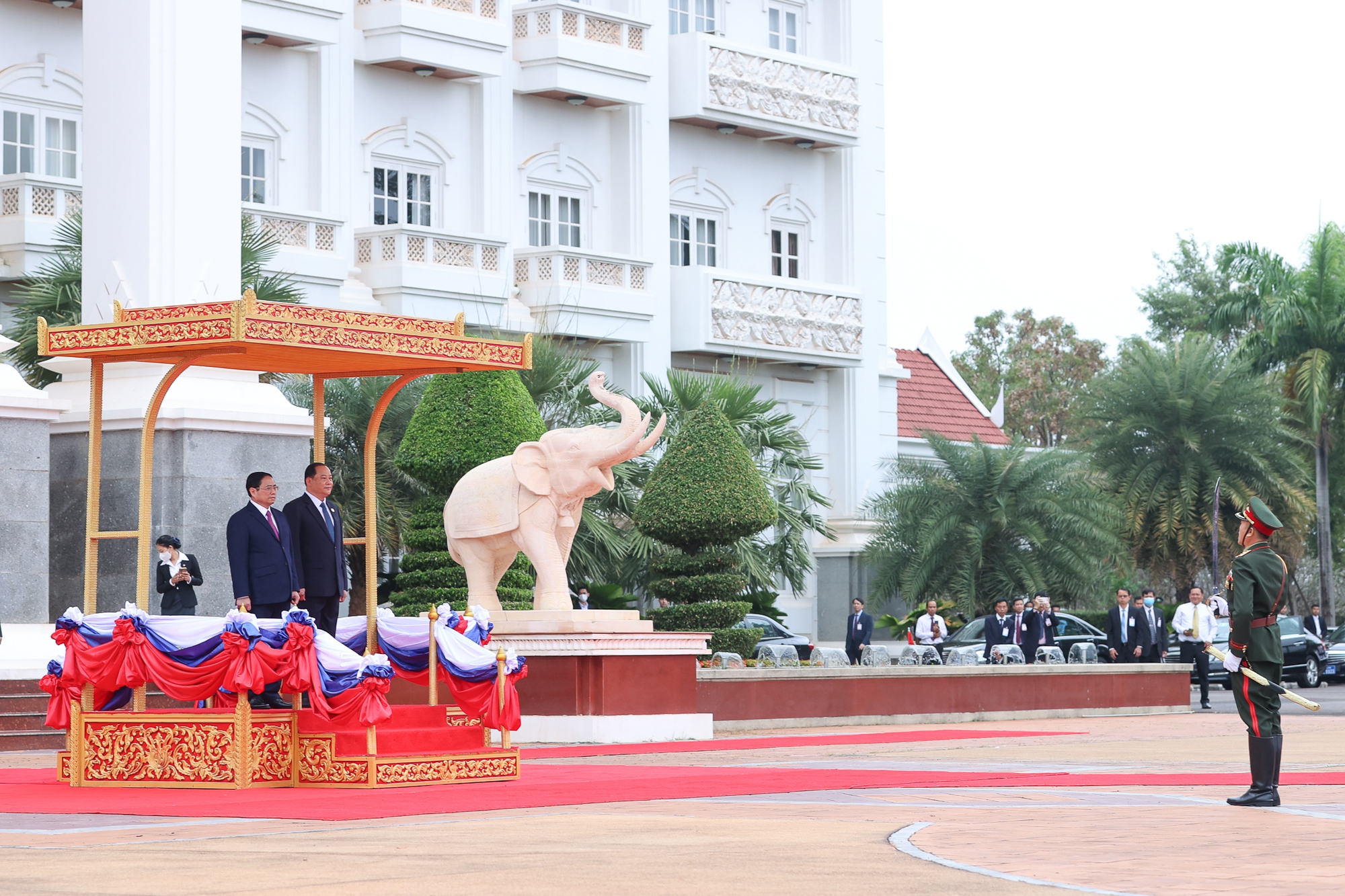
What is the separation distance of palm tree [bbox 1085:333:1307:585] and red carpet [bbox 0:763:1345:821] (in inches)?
1149

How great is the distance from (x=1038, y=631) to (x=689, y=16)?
16.6 metres

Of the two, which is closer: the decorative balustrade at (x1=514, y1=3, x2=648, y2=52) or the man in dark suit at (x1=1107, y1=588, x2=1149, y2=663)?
the man in dark suit at (x1=1107, y1=588, x2=1149, y2=663)

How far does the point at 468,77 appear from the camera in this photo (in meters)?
35.4

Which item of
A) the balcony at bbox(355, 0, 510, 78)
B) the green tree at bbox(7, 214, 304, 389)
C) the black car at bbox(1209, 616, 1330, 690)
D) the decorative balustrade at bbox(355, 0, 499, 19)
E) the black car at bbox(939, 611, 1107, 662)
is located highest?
the decorative balustrade at bbox(355, 0, 499, 19)

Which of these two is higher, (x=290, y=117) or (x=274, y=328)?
(x=290, y=117)

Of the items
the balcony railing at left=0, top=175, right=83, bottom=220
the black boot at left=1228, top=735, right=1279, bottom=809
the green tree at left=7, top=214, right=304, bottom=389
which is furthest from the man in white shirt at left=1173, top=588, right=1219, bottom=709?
the balcony railing at left=0, top=175, right=83, bottom=220

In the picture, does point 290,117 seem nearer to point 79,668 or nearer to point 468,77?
point 468,77

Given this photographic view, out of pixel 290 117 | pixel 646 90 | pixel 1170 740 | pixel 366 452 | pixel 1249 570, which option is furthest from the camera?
pixel 646 90

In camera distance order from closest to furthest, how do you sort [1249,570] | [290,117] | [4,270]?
1. [1249,570]
2. [4,270]
3. [290,117]

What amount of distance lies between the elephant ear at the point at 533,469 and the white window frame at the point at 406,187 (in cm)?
1602

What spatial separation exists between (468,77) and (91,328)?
2245cm

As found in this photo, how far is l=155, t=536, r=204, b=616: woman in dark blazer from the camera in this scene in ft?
57.2

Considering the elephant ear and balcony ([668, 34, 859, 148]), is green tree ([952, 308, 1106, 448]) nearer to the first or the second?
balcony ([668, 34, 859, 148])

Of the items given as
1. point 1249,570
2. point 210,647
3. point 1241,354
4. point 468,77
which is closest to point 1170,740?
point 1249,570
